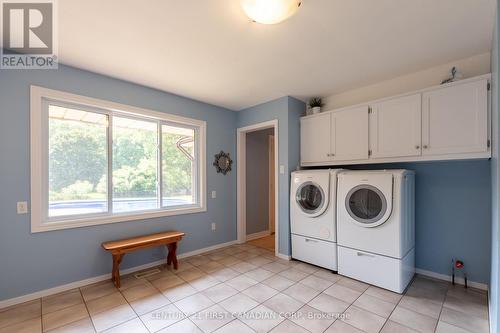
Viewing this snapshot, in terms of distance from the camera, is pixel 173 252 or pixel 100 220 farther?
pixel 173 252

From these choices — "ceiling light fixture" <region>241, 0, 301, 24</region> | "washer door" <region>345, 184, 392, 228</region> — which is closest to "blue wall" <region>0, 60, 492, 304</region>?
"washer door" <region>345, 184, 392, 228</region>

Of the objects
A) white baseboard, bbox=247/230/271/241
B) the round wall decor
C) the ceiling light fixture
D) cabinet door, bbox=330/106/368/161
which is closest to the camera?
the ceiling light fixture

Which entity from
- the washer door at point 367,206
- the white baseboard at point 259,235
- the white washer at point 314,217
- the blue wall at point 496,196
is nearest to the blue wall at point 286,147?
the white washer at point 314,217

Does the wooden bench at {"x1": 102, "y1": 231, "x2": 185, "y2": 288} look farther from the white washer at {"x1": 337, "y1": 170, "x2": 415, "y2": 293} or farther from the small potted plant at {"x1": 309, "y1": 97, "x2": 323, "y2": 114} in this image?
the small potted plant at {"x1": 309, "y1": 97, "x2": 323, "y2": 114}

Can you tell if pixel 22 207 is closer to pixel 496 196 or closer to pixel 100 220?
pixel 100 220

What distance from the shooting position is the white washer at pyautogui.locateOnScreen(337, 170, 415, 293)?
2.33 m

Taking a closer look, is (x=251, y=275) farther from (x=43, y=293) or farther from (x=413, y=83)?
(x=413, y=83)

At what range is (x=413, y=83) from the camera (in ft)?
8.82

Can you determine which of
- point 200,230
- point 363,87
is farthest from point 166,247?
point 363,87

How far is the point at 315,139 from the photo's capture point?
331cm

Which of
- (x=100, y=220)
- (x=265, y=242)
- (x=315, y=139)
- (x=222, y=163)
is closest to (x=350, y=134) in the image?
(x=315, y=139)

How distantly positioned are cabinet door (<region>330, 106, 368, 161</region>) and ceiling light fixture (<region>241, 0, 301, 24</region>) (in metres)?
1.78

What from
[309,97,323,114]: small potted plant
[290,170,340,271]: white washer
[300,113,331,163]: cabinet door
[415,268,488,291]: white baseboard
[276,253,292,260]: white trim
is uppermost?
[309,97,323,114]: small potted plant

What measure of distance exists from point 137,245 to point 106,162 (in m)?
1.09
